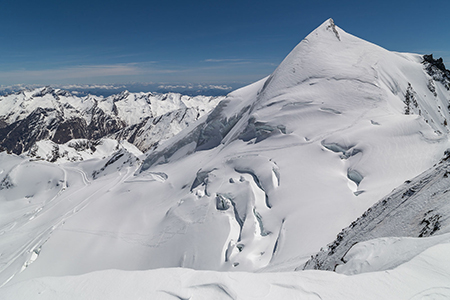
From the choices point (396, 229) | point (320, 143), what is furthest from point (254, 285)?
point (320, 143)

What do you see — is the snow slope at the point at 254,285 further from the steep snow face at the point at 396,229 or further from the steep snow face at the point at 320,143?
the steep snow face at the point at 320,143

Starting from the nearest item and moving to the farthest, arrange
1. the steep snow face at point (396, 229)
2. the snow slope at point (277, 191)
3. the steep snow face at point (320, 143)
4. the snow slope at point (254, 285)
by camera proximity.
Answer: the snow slope at point (254, 285) < the steep snow face at point (396, 229) < the snow slope at point (277, 191) < the steep snow face at point (320, 143)

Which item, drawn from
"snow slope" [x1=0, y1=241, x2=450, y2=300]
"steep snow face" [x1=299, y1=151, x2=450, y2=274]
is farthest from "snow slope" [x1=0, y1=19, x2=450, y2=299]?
"steep snow face" [x1=299, y1=151, x2=450, y2=274]

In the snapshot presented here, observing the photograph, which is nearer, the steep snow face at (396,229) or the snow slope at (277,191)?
the steep snow face at (396,229)

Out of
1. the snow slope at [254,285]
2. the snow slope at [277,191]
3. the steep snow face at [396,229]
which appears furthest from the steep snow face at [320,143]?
the snow slope at [254,285]

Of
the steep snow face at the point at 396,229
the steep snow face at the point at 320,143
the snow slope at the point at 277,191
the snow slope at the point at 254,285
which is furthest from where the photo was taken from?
the steep snow face at the point at 320,143

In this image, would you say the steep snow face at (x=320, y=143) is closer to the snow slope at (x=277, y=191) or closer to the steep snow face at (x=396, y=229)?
the snow slope at (x=277, y=191)

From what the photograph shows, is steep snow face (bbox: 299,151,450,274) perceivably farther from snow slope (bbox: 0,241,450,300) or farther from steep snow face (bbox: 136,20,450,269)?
steep snow face (bbox: 136,20,450,269)

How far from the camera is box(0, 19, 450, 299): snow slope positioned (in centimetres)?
1101

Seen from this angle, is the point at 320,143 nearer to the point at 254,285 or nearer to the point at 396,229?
the point at 396,229

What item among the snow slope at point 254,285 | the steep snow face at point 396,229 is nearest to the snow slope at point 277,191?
the snow slope at point 254,285

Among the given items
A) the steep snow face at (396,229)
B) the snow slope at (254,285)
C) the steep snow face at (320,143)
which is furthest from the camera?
the steep snow face at (320,143)

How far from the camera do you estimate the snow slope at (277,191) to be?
1101cm

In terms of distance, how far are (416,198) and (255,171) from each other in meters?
12.5
